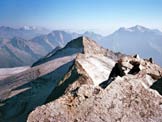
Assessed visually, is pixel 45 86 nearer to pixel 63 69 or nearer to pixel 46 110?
pixel 63 69

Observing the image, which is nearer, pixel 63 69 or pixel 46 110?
pixel 46 110

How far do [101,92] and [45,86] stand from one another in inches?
3415

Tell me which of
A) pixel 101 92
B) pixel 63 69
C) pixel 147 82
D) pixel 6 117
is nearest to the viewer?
pixel 101 92

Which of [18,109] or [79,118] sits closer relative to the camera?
[79,118]

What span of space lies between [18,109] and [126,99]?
76.6m

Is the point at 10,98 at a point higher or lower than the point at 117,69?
lower

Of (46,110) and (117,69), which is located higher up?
(46,110)

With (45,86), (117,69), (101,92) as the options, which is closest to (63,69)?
(45,86)

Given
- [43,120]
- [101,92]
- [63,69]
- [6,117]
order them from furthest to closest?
[63,69] → [6,117] → [101,92] → [43,120]

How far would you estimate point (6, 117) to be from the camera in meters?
84.4

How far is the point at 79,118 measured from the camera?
15.0m

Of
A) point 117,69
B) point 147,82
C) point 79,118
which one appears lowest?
point 117,69

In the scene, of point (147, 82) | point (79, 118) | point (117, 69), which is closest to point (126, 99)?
point (79, 118)

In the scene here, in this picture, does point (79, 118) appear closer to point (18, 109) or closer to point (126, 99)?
point (126, 99)
